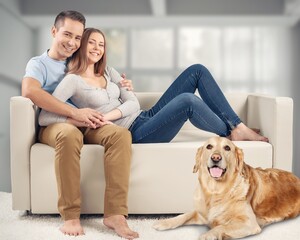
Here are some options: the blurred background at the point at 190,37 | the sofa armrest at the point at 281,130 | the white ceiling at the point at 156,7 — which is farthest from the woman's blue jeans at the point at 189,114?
the white ceiling at the point at 156,7

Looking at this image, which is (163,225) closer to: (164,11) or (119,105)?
(119,105)

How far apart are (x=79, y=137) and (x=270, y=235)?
2.67ft

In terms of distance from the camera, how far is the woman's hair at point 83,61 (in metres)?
2.50

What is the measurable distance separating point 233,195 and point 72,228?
2.04ft

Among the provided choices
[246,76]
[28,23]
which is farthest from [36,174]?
[246,76]

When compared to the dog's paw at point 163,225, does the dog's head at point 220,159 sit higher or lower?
higher

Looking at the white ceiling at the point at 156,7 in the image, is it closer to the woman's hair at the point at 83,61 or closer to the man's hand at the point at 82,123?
the woman's hair at the point at 83,61

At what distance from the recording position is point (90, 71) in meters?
2.52

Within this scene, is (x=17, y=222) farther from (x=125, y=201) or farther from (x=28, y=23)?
(x=28, y=23)

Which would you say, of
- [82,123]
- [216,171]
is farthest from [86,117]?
[216,171]

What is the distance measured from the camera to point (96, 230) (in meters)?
2.30

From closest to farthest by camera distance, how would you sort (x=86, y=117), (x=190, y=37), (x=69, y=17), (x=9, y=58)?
(x=86, y=117) < (x=69, y=17) < (x=9, y=58) < (x=190, y=37)

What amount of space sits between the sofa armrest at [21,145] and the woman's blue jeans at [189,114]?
436 mm

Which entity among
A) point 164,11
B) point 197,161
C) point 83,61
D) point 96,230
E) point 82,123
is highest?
point 164,11
